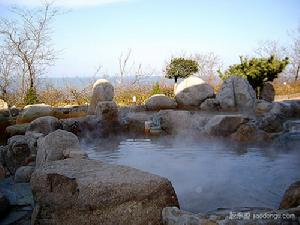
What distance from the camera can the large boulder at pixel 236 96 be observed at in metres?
11.3

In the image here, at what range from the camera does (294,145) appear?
6801 mm

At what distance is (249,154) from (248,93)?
5.80 metres

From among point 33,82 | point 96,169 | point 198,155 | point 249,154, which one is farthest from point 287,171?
point 33,82

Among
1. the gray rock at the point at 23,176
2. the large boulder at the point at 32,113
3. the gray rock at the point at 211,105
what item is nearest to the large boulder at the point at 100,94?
the large boulder at the point at 32,113

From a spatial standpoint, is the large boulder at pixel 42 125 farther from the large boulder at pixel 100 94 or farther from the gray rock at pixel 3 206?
the gray rock at pixel 3 206

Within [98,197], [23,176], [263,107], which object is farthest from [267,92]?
[98,197]

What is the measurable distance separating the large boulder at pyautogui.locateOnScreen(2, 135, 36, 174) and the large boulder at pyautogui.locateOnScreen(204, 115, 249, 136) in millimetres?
4432

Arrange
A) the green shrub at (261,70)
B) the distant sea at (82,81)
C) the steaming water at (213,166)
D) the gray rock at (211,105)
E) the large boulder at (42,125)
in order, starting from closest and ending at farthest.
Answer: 1. the steaming water at (213,166)
2. the large boulder at (42,125)
3. the gray rock at (211,105)
4. the green shrub at (261,70)
5. the distant sea at (82,81)

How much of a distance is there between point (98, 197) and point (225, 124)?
5.81 m

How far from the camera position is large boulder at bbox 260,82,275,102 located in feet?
43.8

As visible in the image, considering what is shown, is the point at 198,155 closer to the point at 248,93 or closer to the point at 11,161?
the point at 11,161

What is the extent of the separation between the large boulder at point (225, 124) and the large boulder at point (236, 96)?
3520 mm

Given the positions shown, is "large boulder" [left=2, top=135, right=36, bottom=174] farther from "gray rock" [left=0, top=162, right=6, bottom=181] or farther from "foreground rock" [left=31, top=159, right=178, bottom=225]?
"foreground rock" [left=31, top=159, right=178, bottom=225]

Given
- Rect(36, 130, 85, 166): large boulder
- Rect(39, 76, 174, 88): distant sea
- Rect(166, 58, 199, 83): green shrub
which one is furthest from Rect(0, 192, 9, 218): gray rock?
Rect(166, 58, 199, 83): green shrub
